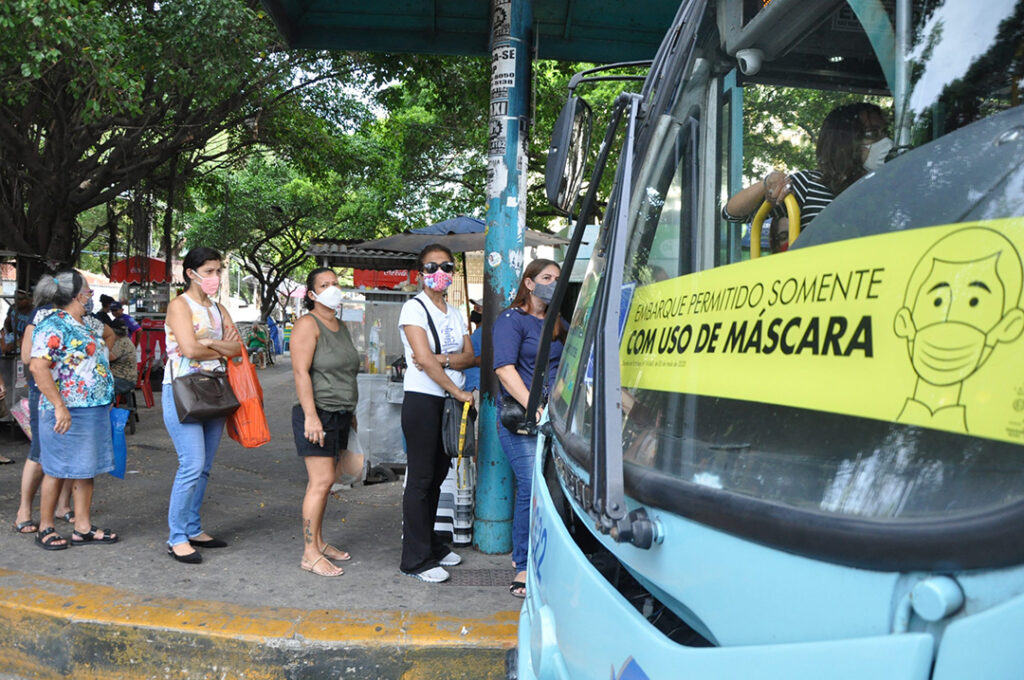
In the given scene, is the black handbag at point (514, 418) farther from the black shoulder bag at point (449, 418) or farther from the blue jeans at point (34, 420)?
the blue jeans at point (34, 420)

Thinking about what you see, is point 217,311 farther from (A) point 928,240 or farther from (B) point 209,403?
(A) point 928,240

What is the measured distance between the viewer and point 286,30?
20.8ft

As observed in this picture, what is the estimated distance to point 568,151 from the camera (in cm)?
254

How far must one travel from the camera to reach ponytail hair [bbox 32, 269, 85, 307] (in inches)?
193

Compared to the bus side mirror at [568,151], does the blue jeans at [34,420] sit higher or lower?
lower

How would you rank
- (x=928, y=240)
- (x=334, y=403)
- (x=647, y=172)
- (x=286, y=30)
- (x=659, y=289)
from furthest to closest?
(x=286, y=30)
(x=334, y=403)
(x=647, y=172)
(x=659, y=289)
(x=928, y=240)

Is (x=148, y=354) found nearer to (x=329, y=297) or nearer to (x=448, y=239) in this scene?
(x=448, y=239)

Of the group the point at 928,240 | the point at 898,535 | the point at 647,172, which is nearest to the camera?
the point at 898,535

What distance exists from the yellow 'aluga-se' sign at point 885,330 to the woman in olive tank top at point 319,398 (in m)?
3.23

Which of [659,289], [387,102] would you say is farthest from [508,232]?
[387,102]

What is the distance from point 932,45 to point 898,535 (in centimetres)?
82

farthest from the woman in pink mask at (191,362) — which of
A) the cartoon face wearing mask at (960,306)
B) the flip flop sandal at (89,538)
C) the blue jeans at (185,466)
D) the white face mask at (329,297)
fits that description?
the cartoon face wearing mask at (960,306)

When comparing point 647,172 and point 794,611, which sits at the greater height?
point 647,172

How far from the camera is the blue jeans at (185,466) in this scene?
4664mm
